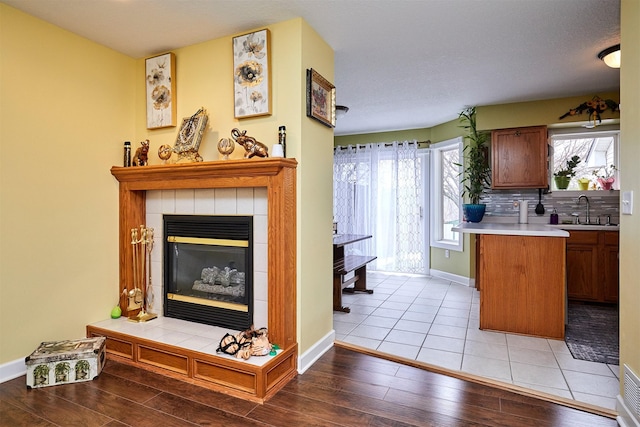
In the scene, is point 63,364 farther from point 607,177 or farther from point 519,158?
point 607,177

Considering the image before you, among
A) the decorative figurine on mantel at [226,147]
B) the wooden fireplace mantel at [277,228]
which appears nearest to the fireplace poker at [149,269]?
the wooden fireplace mantel at [277,228]

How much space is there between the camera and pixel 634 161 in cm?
177

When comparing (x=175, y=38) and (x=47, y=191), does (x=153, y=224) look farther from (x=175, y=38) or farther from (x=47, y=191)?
(x=175, y=38)

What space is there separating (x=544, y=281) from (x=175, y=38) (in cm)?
363

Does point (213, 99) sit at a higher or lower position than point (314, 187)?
higher

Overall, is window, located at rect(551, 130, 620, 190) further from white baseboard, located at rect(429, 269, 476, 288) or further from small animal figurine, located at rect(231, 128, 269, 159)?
small animal figurine, located at rect(231, 128, 269, 159)

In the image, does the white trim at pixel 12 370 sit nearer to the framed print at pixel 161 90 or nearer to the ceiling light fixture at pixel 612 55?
the framed print at pixel 161 90

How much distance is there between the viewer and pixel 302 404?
2.01 meters

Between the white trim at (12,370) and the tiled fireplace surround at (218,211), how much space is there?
893 millimetres

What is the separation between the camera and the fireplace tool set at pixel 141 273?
2.91 metres

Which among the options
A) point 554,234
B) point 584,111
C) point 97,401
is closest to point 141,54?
point 97,401

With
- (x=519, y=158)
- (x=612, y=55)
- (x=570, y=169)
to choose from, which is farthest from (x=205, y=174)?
(x=570, y=169)

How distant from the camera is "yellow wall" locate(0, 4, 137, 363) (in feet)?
7.52

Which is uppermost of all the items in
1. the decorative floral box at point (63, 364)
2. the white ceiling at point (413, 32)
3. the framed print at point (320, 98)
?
the white ceiling at point (413, 32)
